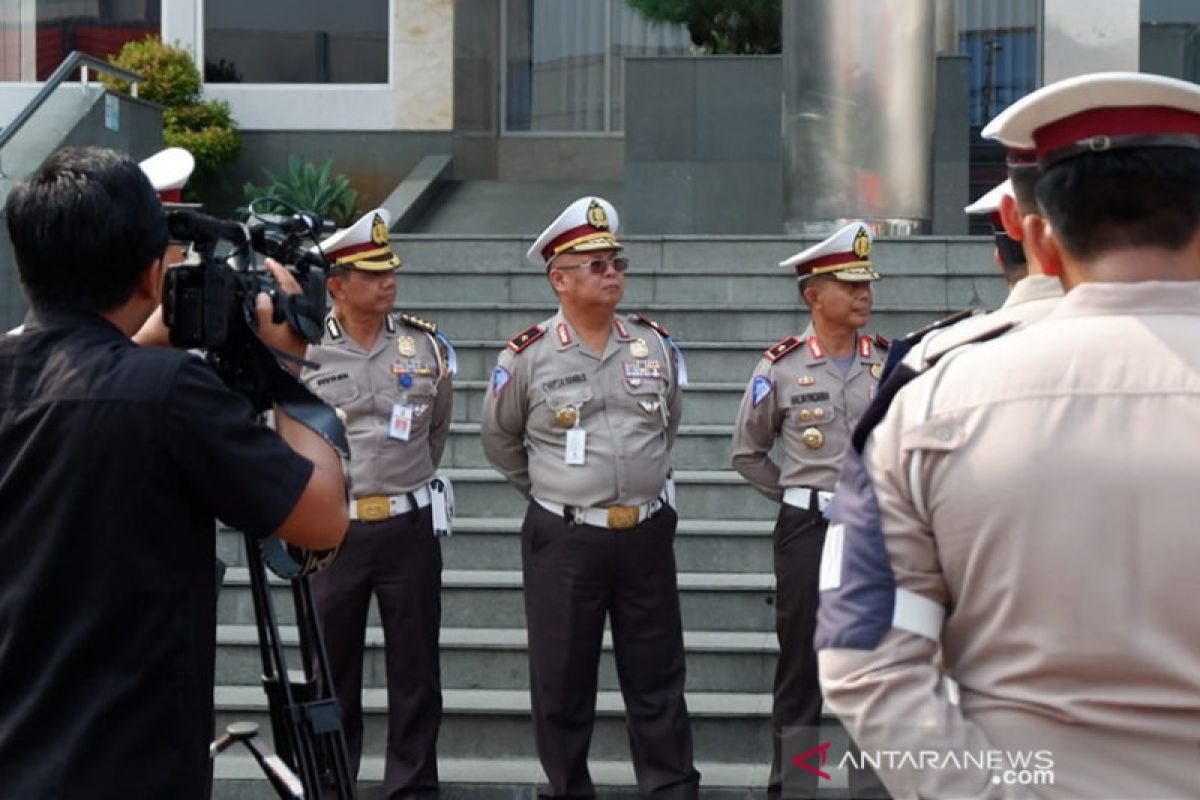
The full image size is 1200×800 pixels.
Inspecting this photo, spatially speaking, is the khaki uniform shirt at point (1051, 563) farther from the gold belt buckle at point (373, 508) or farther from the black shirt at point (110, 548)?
the gold belt buckle at point (373, 508)

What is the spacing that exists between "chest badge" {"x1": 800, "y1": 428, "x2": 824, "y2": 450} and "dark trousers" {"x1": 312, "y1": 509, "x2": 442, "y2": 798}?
156 cm

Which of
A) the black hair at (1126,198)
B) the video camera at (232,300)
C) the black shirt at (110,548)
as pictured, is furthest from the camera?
the video camera at (232,300)

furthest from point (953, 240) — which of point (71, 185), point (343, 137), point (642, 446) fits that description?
point (71, 185)

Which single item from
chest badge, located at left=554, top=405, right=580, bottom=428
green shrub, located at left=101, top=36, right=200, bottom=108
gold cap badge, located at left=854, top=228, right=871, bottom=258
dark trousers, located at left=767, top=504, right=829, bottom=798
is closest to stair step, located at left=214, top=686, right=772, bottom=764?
dark trousers, located at left=767, top=504, right=829, bottom=798

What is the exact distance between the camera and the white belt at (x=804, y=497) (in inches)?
280

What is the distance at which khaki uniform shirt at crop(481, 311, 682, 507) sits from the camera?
6.80 meters

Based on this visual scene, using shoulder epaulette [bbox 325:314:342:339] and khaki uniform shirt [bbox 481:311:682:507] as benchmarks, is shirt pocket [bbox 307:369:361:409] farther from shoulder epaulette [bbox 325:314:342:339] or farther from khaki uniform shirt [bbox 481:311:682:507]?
khaki uniform shirt [bbox 481:311:682:507]

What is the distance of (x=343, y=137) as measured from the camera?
16516mm

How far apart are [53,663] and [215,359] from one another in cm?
62

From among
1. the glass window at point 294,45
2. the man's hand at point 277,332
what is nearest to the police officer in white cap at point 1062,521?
the man's hand at point 277,332

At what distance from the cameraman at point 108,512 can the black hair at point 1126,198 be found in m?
1.36

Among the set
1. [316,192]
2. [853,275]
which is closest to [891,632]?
[853,275]

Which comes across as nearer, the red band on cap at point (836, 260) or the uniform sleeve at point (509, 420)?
the uniform sleeve at point (509, 420)

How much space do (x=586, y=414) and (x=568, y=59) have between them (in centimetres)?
1204
